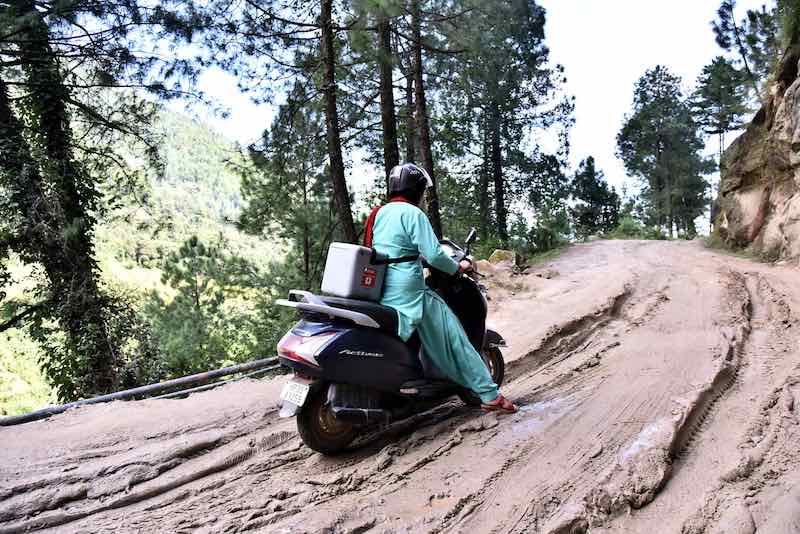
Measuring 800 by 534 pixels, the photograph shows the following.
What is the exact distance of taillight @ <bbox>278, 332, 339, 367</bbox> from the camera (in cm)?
333

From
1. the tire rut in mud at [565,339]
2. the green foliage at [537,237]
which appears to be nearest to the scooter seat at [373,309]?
the tire rut in mud at [565,339]

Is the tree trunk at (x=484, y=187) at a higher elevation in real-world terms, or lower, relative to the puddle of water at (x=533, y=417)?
higher

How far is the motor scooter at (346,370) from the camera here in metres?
3.38

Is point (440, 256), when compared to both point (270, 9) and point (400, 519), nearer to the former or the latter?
point (400, 519)

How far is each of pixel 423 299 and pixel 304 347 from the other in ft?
2.87

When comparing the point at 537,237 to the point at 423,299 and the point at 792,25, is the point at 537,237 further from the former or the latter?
the point at 423,299

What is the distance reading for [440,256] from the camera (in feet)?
12.3

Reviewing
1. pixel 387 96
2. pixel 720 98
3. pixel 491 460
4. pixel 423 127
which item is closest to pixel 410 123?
pixel 423 127

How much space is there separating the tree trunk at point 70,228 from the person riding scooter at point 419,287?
21.1 feet

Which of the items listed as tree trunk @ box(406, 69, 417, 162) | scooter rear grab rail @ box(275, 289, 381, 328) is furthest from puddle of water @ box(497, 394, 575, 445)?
tree trunk @ box(406, 69, 417, 162)

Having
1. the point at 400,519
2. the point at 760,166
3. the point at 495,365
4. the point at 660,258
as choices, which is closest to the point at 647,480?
the point at 400,519

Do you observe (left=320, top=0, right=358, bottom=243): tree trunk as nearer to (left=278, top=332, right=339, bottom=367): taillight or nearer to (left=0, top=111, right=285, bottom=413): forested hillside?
(left=0, top=111, right=285, bottom=413): forested hillside

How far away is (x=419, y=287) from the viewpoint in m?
3.79

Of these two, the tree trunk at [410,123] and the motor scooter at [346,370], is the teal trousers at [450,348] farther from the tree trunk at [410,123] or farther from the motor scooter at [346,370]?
the tree trunk at [410,123]
